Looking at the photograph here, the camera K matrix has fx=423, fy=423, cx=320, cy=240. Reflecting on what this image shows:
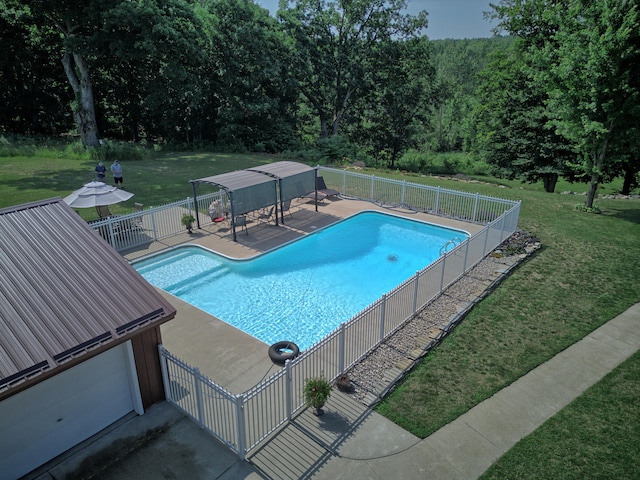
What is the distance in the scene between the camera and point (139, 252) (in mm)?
15258

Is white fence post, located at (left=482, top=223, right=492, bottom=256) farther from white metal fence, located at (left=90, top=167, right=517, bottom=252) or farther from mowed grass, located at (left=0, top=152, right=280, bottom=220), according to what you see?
mowed grass, located at (left=0, top=152, right=280, bottom=220)

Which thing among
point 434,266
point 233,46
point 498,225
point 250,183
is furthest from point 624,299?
point 233,46

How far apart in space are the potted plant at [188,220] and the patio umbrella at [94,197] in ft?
7.78

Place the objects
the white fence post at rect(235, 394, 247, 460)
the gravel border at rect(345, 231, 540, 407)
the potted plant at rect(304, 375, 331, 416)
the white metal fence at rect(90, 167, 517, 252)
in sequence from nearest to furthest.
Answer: the white fence post at rect(235, 394, 247, 460) → the potted plant at rect(304, 375, 331, 416) → the gravel border at rect(345, 231, 540, 407) → the white metal fence at rect(90, 167, 517, 252)

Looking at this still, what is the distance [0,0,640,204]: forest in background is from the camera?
27.2 meters

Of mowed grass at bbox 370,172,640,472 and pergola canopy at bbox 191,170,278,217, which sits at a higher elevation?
pergola canopy at bbox 191,170,278,217

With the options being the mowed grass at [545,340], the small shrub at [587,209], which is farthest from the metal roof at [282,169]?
the small shrub at [587,209]

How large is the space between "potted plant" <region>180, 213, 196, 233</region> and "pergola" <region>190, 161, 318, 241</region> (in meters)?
0.34

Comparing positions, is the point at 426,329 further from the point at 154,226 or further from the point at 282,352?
the point at 154,226

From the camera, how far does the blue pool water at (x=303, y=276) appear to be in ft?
40.2

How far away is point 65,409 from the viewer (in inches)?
277

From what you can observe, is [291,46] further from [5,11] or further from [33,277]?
[33,277]

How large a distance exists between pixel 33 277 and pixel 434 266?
9117mm

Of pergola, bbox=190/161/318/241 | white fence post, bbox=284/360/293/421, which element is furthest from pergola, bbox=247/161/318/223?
white fence post, bbox=284/360/293/421
